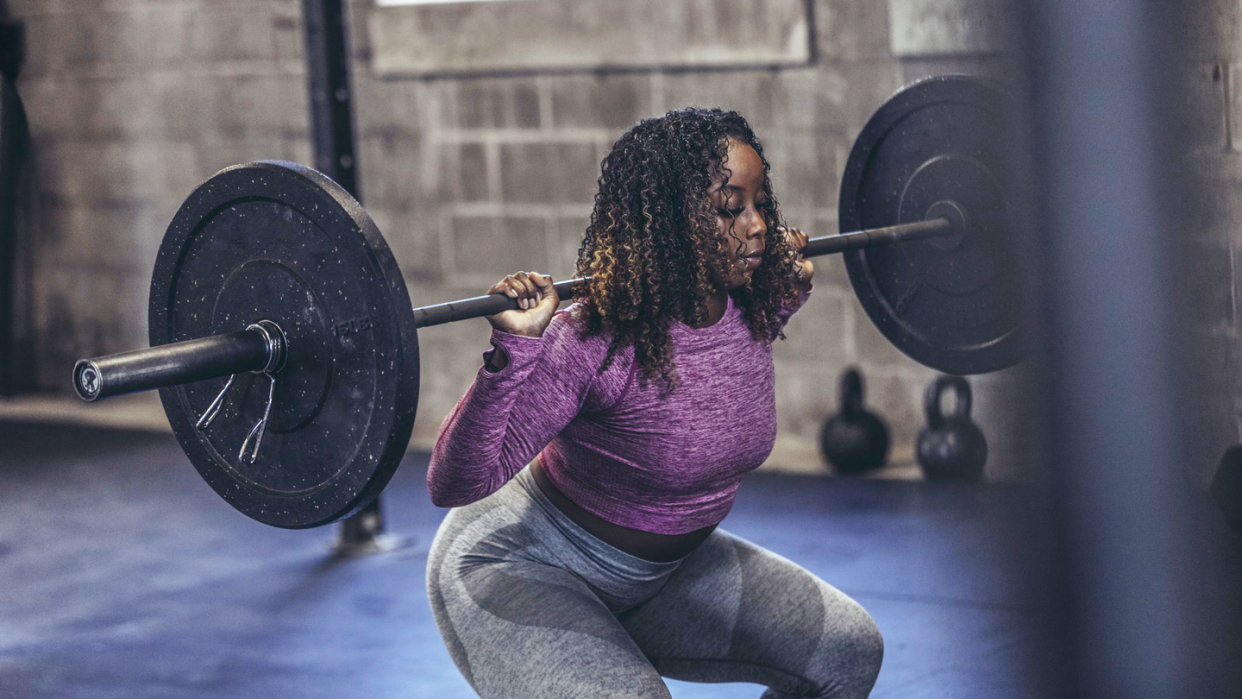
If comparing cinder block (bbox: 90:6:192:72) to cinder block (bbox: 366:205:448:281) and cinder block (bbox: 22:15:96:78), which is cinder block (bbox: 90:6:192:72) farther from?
cinder block (bbox: 366:205:448:281)

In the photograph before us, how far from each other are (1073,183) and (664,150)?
3.84ft

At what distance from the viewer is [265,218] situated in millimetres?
1419

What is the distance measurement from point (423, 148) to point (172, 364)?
12.8 feet

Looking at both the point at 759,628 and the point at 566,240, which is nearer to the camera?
the point at 759,628

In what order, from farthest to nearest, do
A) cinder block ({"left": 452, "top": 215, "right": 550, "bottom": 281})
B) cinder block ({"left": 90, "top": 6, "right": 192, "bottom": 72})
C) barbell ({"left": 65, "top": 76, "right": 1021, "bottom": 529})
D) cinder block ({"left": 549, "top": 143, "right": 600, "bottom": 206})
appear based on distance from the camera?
1. cinder block ({"left": 90, "top": 6, "right": 192, "bottom": 72})
2. cinder block ({"left": 452, "top": 215, "right": 550, "bottom": 281})
3. cinder block ({"left": 549, "top": 143, "right": 600, "bottom": 206})
4. barbell ({"left": 65, "top": 76, "right": 1021, "bottom": 529})

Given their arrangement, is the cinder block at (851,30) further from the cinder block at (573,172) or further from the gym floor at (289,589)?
the gym floor at (289,589)

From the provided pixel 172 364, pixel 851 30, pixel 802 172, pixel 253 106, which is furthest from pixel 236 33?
pixel 172 364

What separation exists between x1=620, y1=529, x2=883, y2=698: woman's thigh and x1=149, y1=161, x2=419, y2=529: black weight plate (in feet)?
1.74

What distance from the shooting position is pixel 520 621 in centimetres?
157

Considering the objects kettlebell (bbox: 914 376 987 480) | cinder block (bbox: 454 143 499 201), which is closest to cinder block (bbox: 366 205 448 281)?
cinder block (bbox: 454 143 499 201)

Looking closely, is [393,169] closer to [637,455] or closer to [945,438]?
[945,438]

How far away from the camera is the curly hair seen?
1537 mm

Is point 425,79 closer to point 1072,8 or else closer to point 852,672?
point 852,672

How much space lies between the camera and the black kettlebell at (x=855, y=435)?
427cm
